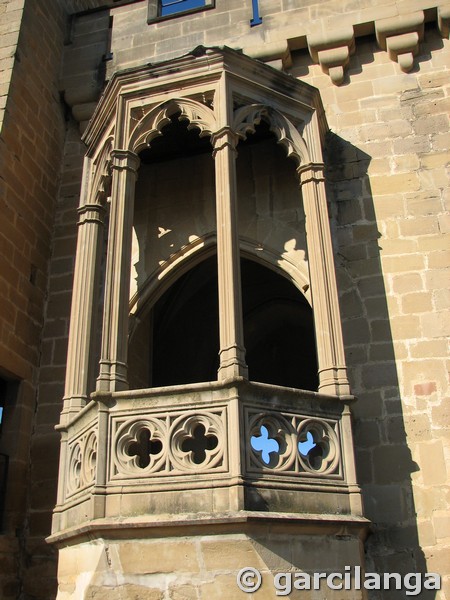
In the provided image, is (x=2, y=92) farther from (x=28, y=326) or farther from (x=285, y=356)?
(x=285, y=356)

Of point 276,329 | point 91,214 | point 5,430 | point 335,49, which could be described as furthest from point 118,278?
point 276,329

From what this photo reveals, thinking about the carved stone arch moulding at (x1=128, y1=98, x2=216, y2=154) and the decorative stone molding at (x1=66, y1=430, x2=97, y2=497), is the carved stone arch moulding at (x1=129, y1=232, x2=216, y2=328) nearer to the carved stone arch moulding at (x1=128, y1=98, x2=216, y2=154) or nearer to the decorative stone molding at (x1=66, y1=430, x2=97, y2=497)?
the carved stone arch moulding at (x1=128, y1=98, x2=216, y2=154)

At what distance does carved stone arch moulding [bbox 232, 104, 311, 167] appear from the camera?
7.27 meters

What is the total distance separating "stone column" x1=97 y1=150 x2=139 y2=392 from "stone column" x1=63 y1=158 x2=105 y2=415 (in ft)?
2.38

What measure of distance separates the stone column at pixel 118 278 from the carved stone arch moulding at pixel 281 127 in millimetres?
1236

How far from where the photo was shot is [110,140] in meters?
7.70

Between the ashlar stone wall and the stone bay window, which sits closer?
the stone bay window

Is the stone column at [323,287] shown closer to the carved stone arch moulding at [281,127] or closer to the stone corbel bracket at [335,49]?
the carved stone arch moulding at [281,127]

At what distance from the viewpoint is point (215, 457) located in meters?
5.45

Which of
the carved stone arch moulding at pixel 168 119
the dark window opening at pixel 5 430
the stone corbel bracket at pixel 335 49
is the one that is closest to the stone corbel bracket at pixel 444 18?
the stone corbel bracket at pixel 335 49

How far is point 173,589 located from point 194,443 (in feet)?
16.6

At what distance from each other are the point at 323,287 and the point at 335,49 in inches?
140

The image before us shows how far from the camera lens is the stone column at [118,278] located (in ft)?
20.0

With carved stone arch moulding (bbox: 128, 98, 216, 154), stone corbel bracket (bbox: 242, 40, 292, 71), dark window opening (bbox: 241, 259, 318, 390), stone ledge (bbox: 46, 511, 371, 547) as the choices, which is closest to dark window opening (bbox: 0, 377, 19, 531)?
stone ledge (bbox: 46, 511, 371, 547)
